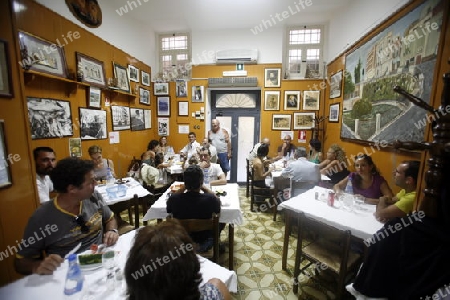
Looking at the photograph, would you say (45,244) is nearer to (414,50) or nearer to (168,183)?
(168,183)

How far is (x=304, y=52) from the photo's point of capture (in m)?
5.20

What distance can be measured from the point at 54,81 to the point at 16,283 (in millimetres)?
2686

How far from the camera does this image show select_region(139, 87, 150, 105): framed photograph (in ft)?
16.4

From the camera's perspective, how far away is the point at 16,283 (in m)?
1.11

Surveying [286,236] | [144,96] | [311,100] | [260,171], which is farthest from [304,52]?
[286,236]

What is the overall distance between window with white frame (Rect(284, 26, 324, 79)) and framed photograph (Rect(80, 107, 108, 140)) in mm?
4593

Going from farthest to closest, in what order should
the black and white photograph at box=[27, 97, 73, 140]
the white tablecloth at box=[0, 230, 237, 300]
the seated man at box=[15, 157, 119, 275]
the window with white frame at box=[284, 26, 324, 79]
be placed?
the window with white frame at box=[284, 26, 324, 79] → the black and white photograph at box=[27, 97, 73, 140] → the seated man at box=[15, 157, 119, 275] → the white tablecloth at box=[0, 230, 237, 300]

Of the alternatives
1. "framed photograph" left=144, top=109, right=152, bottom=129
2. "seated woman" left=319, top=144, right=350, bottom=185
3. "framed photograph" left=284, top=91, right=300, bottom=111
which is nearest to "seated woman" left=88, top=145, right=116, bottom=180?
"framed photograph" left=144, top=109, right=152, bottom=129

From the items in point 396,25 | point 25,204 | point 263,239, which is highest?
point 396,25

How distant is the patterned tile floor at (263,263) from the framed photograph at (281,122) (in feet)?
8.64

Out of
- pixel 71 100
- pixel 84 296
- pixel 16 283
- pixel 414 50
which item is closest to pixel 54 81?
pixel 71 100

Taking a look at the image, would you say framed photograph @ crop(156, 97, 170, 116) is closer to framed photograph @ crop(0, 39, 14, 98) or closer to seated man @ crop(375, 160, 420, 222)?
Answer: framed photograph @ crop(0, 39, 14, 98)

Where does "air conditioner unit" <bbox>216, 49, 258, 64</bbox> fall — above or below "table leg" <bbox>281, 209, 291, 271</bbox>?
above

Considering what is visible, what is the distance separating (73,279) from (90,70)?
3.40 metres
